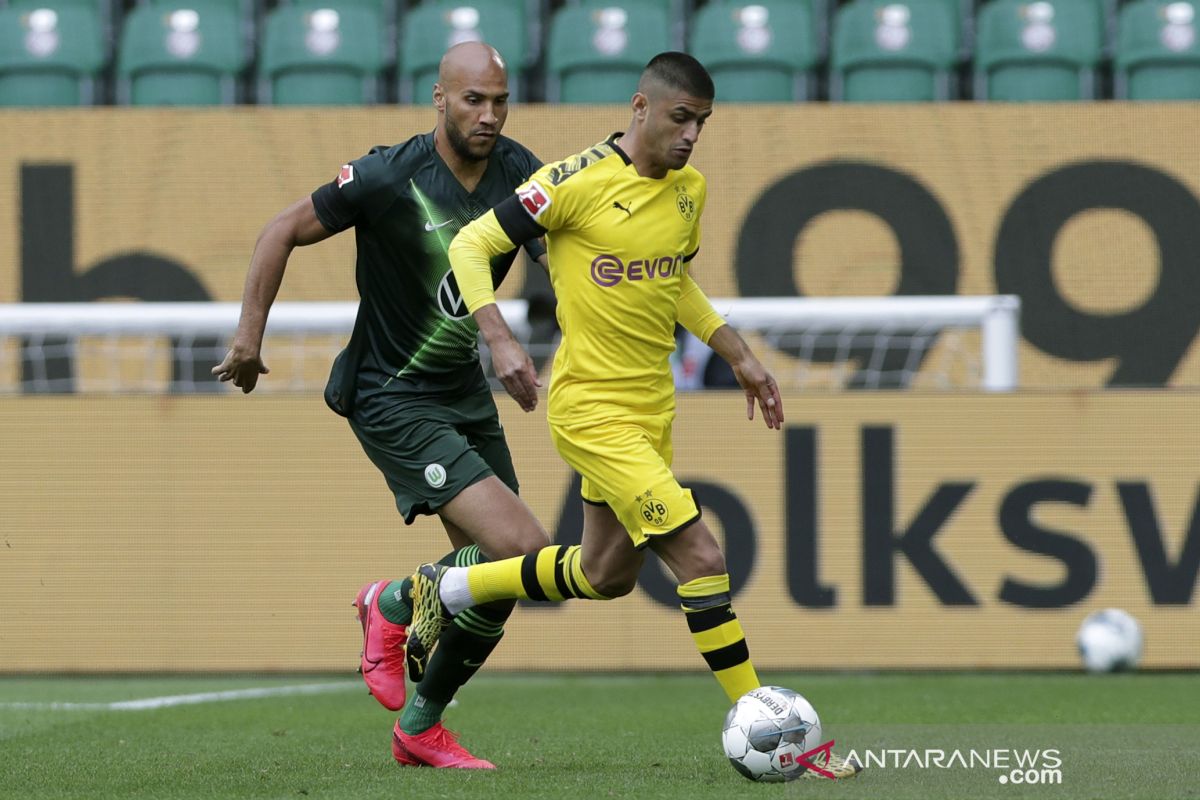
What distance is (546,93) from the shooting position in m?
12.2

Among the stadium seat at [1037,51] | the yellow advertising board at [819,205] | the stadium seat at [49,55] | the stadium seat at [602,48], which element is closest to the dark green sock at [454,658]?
the yellow advertising board at [819,205]

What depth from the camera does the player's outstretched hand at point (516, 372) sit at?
14.6 ft

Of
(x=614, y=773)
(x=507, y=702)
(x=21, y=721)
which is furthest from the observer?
(x=507, y=702)

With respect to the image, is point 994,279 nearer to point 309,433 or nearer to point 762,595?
point 762,595

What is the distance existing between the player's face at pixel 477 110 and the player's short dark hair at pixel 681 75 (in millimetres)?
513

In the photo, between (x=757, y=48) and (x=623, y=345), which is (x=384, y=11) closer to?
(x=757, y=48)

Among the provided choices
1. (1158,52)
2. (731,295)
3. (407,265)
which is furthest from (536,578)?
(1158,52)

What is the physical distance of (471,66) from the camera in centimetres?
505

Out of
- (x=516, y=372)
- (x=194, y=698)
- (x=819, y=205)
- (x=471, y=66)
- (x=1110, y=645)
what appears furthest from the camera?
(x=819, y=205)

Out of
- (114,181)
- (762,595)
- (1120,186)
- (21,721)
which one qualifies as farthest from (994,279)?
(21,721)

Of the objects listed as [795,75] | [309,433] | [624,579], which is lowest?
[309,433]

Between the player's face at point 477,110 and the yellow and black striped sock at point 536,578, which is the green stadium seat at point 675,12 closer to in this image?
the player's face at point 477,110

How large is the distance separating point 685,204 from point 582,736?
1995 mm

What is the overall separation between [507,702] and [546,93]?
5714 mm
